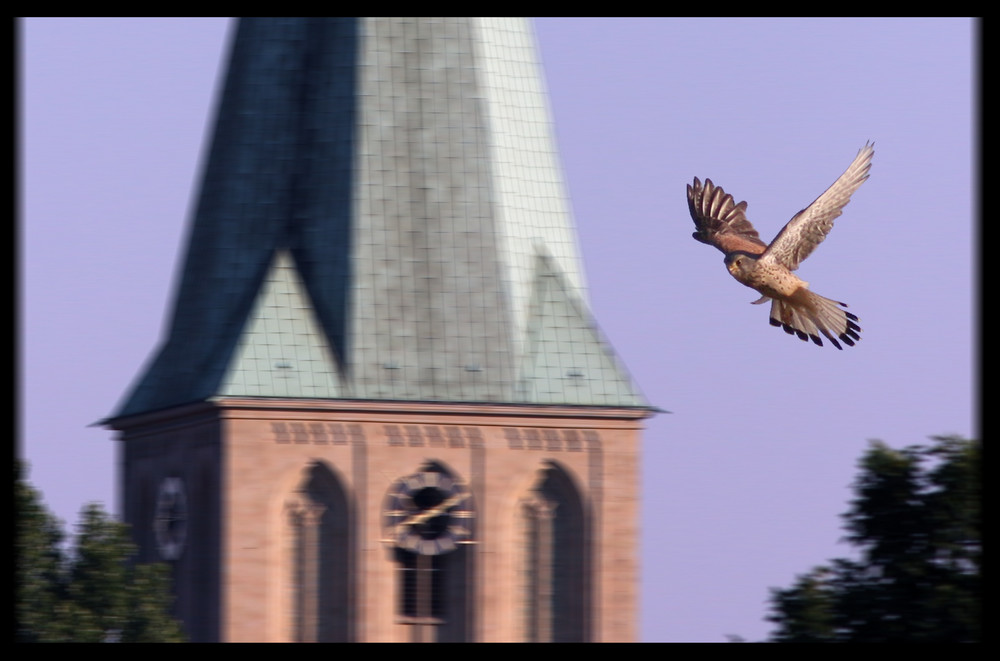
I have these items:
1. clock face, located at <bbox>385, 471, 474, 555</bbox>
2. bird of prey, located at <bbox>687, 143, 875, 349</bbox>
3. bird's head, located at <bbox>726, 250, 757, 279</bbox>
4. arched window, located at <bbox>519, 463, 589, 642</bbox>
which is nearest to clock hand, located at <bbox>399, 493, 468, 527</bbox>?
clock face, located at <bbox>385, 471, 474, 555</bbox>

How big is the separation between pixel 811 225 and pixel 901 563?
2193cm

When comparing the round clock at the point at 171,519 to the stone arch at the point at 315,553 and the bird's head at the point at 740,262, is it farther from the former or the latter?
the bird's head at the point at 740,262

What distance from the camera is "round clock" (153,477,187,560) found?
2896 inches

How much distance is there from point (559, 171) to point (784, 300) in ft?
132

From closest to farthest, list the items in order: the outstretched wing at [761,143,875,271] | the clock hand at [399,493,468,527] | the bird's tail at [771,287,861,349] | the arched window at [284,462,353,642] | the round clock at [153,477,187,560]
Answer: the bird's tail at [771,287,861,349]
the outstretched wing at [761,143,875,271]
the arched window at [284,462,353,642]
the clock hand at [399,493,468,527]
the round clock at [153,477,187,560]

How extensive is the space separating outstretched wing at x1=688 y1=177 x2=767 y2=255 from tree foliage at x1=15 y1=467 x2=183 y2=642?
3085 cm

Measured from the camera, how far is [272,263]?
2830 inches

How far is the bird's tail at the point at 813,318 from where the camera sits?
106 feet

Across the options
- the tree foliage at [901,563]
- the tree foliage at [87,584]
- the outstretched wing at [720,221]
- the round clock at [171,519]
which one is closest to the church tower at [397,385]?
the round clock at [171,519]

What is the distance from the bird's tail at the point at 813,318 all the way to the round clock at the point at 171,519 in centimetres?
4117

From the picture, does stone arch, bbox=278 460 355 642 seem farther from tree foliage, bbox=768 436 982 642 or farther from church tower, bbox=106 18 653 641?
tree foliage, bbox=768 436 982 642

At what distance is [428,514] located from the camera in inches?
2825

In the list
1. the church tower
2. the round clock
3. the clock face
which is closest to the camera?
the church tower
